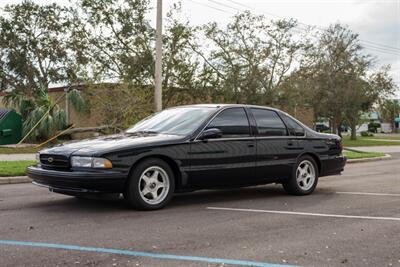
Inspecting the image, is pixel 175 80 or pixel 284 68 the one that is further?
pixel 284 68

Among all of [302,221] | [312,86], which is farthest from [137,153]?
[312,86]

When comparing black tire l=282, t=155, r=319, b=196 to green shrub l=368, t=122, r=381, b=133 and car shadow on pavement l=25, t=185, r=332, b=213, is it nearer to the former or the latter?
car shadow on pavement l=25, t=185, r=332, b=213

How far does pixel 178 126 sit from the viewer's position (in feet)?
25.0

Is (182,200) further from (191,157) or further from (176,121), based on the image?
(176,121)

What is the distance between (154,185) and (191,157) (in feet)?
2.30

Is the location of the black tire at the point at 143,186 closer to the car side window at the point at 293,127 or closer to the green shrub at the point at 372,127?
the car side window at the point at 293,127

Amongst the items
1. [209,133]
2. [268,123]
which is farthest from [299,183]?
[209,133]

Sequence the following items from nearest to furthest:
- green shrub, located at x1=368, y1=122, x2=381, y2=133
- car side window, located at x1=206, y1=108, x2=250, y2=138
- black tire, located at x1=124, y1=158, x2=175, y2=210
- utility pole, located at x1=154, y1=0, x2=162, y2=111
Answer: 1. black tire, located at x1=124, y1=158, x2=175, y2=210
2. car side window, located at x1=206, y1=108, x2=250, y2=138
3. utility pole, located at x1=154, y1=0, x2=162, y2=111
4. green shrub, located at x1=368, y1=122, x2=381, y2=133

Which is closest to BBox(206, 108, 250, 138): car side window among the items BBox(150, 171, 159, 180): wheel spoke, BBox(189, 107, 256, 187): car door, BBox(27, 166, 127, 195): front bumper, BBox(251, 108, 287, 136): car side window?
BBox(189, 107, 256, 187): car door

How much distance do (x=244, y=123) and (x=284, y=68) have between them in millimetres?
22780

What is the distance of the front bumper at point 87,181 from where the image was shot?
21.0 feet

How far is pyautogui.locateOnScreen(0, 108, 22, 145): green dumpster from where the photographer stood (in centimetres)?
2173

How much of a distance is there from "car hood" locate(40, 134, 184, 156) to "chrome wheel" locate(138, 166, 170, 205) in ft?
1.26

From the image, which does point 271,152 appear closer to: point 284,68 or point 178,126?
point 178,126
